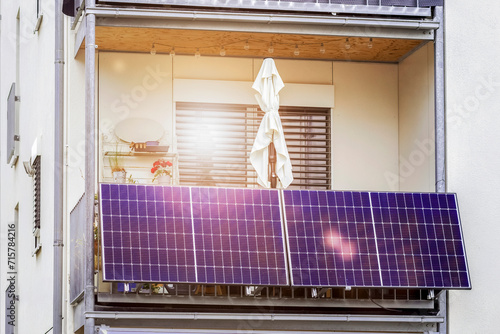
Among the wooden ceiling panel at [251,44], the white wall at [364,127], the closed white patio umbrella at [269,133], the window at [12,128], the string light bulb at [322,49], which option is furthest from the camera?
the window at [12,128]

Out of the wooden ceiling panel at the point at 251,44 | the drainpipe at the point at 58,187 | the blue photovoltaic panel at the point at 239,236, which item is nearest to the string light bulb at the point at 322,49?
the wooden ceiling panel at the point at 251,44

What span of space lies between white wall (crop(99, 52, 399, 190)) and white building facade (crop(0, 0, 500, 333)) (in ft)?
0.06

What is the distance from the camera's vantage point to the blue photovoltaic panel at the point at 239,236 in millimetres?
14023

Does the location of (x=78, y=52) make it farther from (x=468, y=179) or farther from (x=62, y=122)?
(x=468, y=179)

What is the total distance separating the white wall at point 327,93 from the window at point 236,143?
156mm

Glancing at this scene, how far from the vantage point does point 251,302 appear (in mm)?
14445

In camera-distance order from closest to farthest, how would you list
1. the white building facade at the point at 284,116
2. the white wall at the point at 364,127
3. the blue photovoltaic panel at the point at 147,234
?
the blue photovoltaic panel at the point at 147,234
the white building facade at the point at 284,116
the white wall at the point at 364,127

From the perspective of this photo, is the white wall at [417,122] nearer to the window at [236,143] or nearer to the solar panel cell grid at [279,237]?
the window at [236,143]

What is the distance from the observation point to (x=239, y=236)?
14.3m

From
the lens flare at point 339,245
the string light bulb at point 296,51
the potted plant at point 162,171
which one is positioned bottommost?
the lens flare at point 339,245

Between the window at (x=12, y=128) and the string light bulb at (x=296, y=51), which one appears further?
the window at (x=12, y=128)

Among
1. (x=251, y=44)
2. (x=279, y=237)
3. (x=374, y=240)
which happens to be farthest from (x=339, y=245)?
(x=251, y=44)

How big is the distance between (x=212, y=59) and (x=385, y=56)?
2362 millimetres

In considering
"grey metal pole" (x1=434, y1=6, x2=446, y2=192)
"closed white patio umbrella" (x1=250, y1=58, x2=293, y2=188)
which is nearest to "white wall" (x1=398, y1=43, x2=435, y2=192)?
"grey metal pole" (x1=434, y1=6, x2=446, y2=192)
